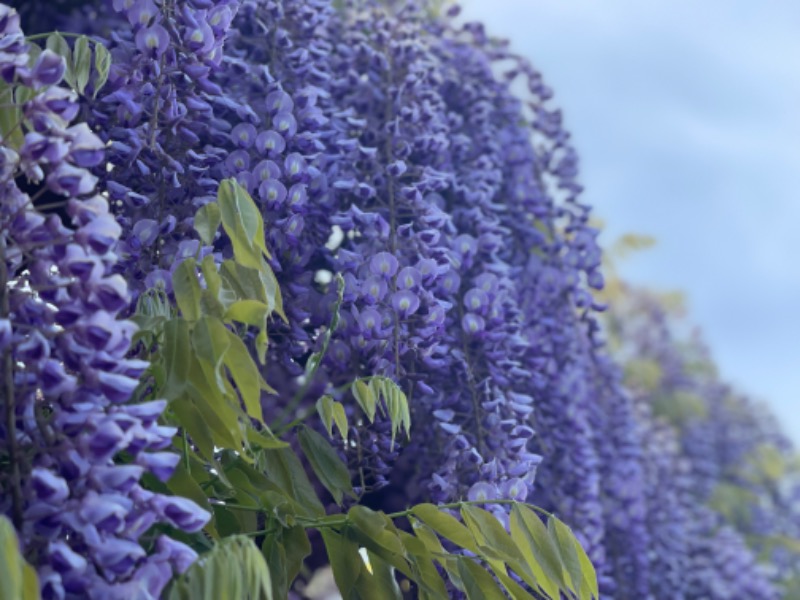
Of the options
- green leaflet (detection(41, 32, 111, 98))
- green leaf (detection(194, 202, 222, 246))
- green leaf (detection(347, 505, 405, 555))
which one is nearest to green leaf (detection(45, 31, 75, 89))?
green leaflet (detection(41, 32, 111, 98))

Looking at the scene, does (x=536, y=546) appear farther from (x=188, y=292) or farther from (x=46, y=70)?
(x=46, y=70)

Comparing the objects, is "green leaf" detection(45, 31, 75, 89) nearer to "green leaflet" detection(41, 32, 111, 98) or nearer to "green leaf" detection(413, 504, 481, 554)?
"green leaflet" detection(41, 32, 111, 98)

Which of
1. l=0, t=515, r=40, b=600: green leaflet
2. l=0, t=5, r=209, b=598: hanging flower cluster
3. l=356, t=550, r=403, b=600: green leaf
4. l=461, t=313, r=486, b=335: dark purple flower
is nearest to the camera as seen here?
l=0, t=515, r=40, b=600: green leaflet

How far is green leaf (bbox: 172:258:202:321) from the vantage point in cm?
116

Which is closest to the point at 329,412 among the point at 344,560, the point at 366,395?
the point at 366,395

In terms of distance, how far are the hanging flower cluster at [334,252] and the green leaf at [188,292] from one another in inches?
3.6

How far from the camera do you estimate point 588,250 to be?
2236 millimetres

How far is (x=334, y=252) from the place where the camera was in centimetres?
172

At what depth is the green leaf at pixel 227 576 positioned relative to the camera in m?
0.97

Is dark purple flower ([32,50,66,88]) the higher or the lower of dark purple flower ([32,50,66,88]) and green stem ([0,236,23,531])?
the higher

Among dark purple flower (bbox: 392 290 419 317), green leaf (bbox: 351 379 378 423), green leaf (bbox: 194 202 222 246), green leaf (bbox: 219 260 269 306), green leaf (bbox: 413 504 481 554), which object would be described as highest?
dark purple flower (bbox: 392 290 419 317)

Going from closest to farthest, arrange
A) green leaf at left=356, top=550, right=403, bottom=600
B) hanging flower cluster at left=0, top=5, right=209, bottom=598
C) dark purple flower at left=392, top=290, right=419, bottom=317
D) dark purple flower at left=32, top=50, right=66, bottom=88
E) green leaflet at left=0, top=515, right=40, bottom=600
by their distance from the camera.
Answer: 1. green leaflet at left=0, top=515, right=40, bottom=600
2. hanging flower cluster at left=0, top=5, right=209, bottom=598
3. dark purple flower at left=32, top=50, right=66, bottom=88
4. green leaf at left=356, top=550, right=403, bottom=600
5. dark purple flower at left=392, top=290, right=419, bottom=317

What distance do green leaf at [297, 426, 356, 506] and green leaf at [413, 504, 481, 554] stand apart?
0.16 m

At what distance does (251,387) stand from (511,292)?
0.95m
